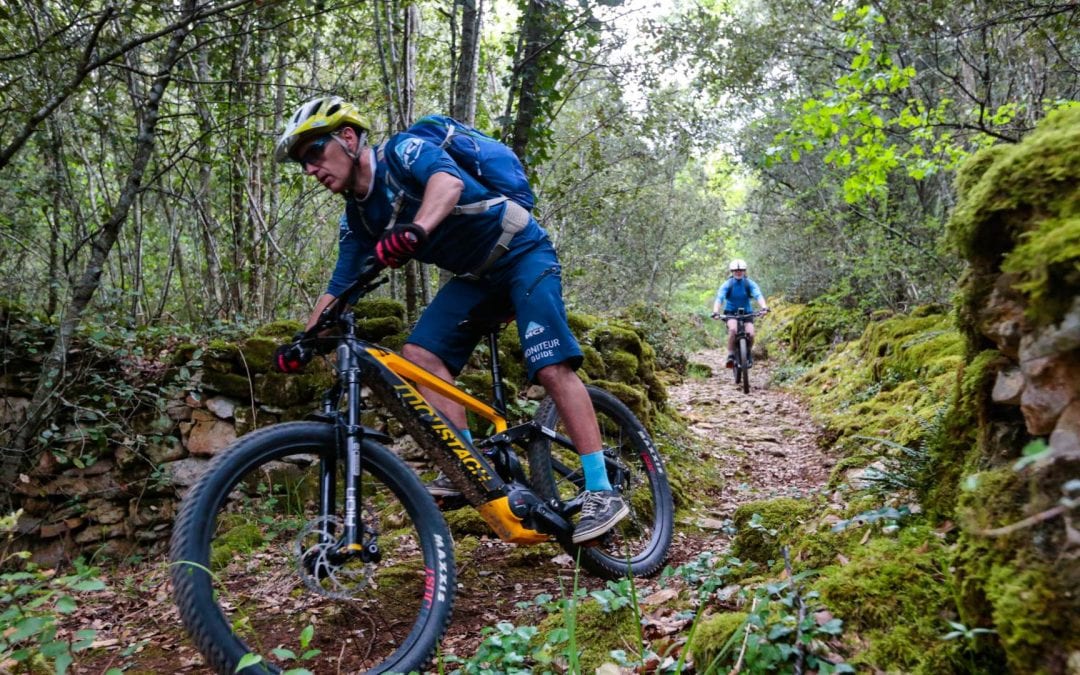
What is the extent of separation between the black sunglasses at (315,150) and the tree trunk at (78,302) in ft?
7.02

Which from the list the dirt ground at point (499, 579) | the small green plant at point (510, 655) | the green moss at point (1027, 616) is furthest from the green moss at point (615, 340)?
the green moss at point (1027, 616)

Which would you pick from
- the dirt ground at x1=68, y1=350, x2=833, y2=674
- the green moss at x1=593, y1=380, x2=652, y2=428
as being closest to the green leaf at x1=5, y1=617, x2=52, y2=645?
the dirt ground at x1=68, y1=350, x2=833, y2=674

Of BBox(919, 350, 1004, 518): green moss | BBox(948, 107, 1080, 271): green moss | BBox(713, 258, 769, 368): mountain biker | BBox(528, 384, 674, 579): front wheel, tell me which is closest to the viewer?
BBox(948, 107, 1080, 271): green moss

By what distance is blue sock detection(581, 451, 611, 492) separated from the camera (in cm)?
339

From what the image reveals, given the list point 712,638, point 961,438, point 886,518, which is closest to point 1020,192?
point 961,438

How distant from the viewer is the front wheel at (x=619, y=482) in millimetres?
3549

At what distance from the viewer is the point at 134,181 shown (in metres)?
4.45

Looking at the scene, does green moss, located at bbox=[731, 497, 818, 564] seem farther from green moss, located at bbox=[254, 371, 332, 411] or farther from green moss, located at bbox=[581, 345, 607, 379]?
green moss, located at bbox=[254, 371, 332, 411]

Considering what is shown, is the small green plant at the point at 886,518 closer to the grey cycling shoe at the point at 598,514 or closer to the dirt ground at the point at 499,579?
the dirt ground at the point at 499,579

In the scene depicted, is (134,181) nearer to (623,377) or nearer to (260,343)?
(260,343)

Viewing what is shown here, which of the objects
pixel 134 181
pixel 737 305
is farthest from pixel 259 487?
pixel 737 305

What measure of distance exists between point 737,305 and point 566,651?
10447 millimetres

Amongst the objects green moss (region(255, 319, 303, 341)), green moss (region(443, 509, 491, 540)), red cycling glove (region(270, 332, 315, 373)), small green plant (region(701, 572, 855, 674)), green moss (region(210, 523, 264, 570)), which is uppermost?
green moss (region(255, 319, 303, 341))

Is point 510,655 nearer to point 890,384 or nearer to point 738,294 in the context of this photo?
point 890,384
